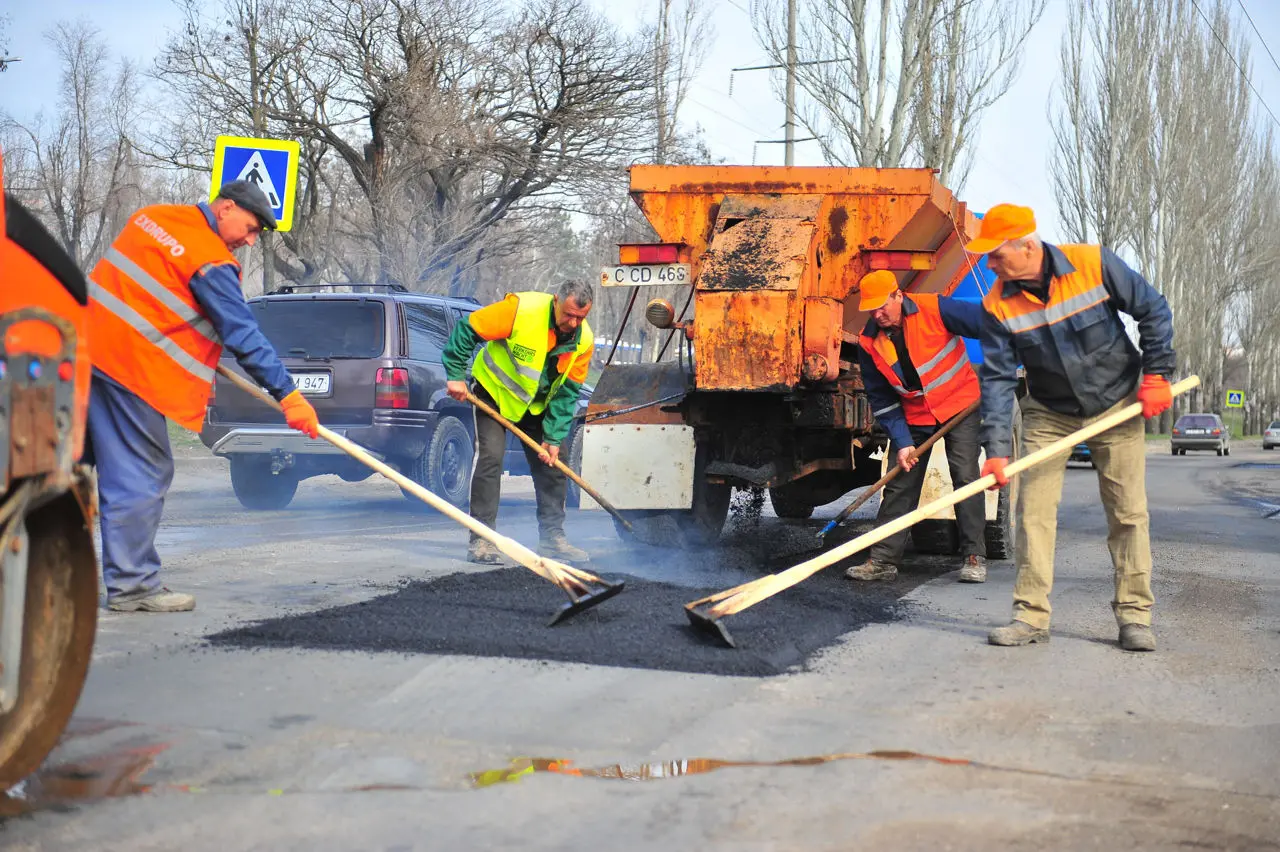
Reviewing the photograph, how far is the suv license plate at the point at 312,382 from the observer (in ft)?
32.5

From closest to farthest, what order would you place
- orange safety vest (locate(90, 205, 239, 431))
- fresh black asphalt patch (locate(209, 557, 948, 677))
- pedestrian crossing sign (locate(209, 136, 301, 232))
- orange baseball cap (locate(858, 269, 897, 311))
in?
fresh black asphalt patch (locate(209, 557, 948, 677)), orange safety vest (locate(90, 205, 239, 431)), orange baseball cap (locate(858, 269, 897, 311)), pedestrian crossing sign (locate(209, 136, 301, 232))

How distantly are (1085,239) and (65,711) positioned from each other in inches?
1443

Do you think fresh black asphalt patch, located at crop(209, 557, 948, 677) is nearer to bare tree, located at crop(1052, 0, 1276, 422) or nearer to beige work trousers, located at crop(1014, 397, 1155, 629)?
beige work trousers, located at crop(1014, 397, 1155, 629)

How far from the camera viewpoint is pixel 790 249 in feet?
24.1

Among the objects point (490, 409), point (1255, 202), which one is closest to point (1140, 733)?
point (490, 409)

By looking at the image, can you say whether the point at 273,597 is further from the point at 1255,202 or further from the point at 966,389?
the point at 1255,202

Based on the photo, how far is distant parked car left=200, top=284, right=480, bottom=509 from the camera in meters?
9.87

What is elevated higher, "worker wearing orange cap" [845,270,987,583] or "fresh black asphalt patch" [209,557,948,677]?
"worker wearing orange cap" [845,270,987,583]

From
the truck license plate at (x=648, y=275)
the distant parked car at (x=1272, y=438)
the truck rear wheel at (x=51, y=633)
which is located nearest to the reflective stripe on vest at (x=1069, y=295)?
the truck license plate at (x=648, y=275)

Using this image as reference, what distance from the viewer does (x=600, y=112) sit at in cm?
2281

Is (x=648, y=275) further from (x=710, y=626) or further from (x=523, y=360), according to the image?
(x=710, y=626)

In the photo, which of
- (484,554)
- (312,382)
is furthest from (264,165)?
(484,554)

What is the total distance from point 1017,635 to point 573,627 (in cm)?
176

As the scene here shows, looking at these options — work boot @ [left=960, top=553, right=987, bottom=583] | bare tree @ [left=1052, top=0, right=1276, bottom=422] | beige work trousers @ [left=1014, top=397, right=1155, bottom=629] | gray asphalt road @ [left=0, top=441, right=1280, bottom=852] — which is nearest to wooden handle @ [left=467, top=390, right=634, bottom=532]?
gray asphalt road @ [left=0, top=441, right=1280, bottom=852]
